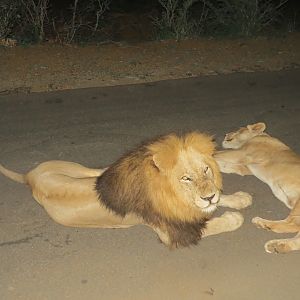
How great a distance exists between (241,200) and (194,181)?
1533 millimetres

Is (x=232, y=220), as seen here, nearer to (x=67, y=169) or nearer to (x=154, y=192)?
(x=154, y=192)

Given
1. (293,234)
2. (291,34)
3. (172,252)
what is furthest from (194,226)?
(291,34)

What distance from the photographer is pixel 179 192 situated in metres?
3.62

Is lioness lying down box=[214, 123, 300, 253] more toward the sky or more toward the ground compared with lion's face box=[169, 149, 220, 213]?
more toward the ground

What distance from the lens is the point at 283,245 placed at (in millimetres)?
4273

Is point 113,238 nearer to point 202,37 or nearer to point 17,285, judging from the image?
point 17,285

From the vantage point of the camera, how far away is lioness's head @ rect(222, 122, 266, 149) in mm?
5820

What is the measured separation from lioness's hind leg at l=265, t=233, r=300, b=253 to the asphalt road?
2.3 inches

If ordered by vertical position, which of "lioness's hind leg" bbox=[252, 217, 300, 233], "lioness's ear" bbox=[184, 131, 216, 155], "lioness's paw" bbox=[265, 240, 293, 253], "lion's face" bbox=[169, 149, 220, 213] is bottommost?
"lioness's paw" bbox=[265, 240, 293, 253]

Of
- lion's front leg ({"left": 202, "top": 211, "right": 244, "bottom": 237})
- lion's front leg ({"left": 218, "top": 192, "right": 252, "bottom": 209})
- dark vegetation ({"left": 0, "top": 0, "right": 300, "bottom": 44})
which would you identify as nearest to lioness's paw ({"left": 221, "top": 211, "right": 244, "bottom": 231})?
lion's front leg ({"left": 202, "top": 211, "right": 244, "bottom": 237})

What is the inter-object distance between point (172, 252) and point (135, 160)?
3.43 ft

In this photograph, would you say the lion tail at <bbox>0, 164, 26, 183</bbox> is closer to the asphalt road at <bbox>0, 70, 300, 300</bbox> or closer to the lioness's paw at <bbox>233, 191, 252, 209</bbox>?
the asphalt road at <bbox>0, 70, 300, 300</bbox>

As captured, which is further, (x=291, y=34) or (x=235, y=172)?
(x=291, y=34)

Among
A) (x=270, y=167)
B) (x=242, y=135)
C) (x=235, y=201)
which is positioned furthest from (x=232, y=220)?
(x=242, y=135)
